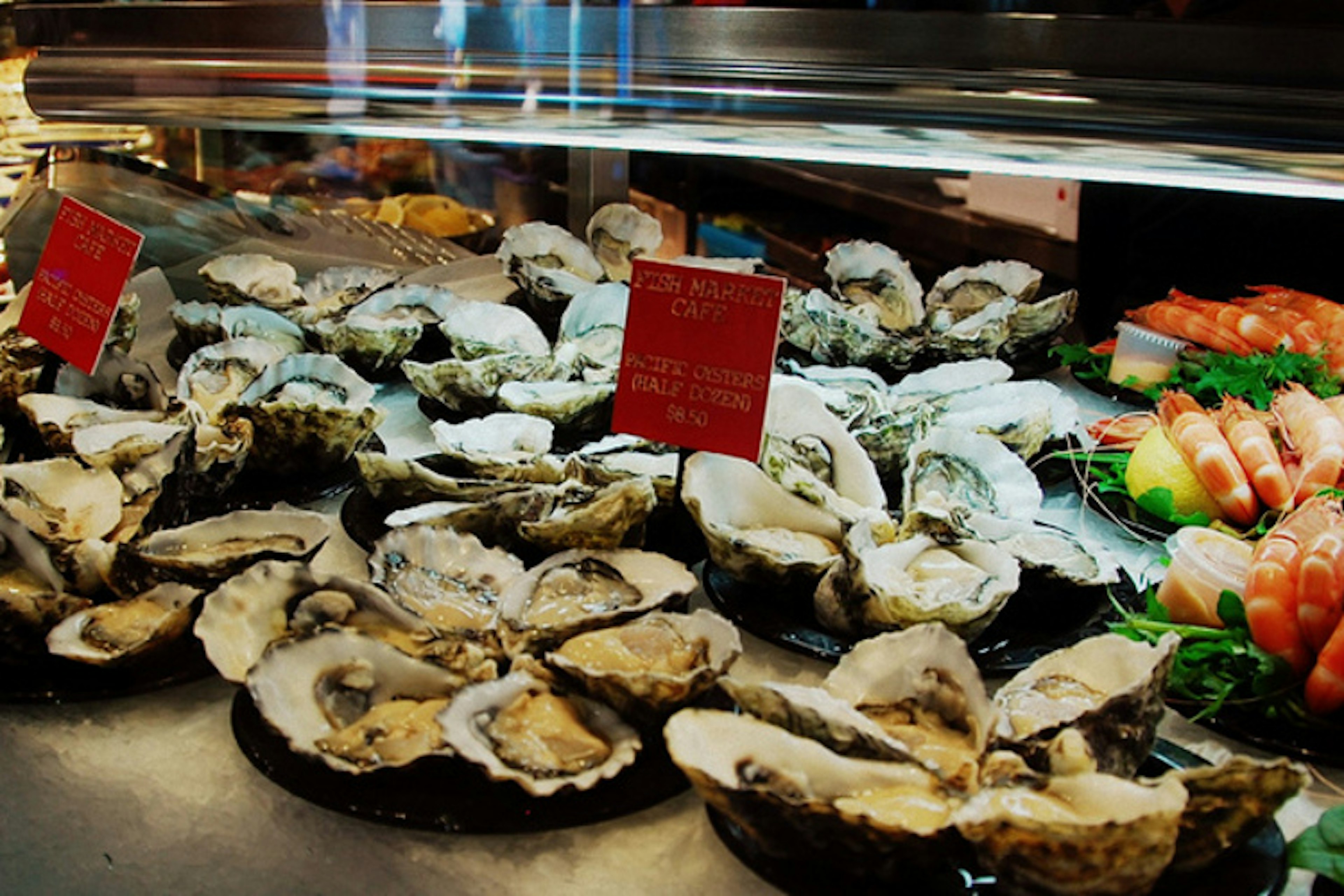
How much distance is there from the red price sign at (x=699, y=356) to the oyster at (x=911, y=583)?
0.20 metres

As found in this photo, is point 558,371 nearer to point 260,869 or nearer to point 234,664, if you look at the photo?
point 234,664

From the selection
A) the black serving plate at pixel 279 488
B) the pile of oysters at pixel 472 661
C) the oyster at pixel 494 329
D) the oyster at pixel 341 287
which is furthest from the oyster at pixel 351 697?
the oyster at pixel 341 287

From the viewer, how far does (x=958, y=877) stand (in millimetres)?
1164

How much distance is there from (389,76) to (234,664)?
769 millimetres

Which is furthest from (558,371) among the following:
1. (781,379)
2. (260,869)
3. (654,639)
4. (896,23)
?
(260,869)

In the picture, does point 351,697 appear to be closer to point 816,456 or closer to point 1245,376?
point 816,456

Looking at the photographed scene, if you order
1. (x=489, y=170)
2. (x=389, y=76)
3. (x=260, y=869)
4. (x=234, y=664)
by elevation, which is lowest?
(x=260, y=869)

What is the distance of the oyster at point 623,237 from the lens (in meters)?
2.91

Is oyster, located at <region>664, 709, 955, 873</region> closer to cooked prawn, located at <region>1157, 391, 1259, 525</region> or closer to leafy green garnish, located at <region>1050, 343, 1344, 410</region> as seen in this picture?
cooked prawn, located at <region>1157, 391, 1259, 525</region>

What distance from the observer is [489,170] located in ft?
13.5

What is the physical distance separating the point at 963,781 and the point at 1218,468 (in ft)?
3.43

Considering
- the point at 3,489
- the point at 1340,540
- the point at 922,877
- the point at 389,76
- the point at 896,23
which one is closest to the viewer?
the point at 922,877

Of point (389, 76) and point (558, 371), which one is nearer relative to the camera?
point (389, 76)

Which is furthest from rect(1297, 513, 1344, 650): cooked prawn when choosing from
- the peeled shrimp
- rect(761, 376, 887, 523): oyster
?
rect(761, 376, 887, 523): oyster
